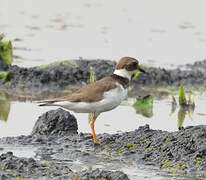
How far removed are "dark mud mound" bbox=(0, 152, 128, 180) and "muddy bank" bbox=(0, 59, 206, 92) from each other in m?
5.33

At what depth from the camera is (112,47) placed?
54.2 feet

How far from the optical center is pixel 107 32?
18.1 metres

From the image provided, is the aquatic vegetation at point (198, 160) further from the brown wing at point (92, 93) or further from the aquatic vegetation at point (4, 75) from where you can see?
the aquatic vegetation at point (4, 75)

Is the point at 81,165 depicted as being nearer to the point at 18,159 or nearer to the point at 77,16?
the point at 18,159

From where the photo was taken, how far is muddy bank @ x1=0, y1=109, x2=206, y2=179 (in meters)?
8.12

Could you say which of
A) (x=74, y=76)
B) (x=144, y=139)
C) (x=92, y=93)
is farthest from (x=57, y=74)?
(x=144, y=139)

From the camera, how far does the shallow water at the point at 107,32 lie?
15867mm

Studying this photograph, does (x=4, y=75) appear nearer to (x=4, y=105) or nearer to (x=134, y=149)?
(x=4, y=105)

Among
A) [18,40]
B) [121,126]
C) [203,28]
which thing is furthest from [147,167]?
[203,28]

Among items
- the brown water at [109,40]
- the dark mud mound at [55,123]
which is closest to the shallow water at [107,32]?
the brown water at [109,40]

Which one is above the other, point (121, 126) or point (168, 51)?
point (168, 51)

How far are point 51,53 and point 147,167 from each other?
312 inches

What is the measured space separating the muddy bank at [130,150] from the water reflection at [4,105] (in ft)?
5.79

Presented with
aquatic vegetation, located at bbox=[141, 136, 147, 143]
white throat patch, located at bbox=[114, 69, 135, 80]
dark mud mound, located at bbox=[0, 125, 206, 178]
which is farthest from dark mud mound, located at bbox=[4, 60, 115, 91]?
aquatic vegetation, located at bbox=[141, 136, 147, 143]
